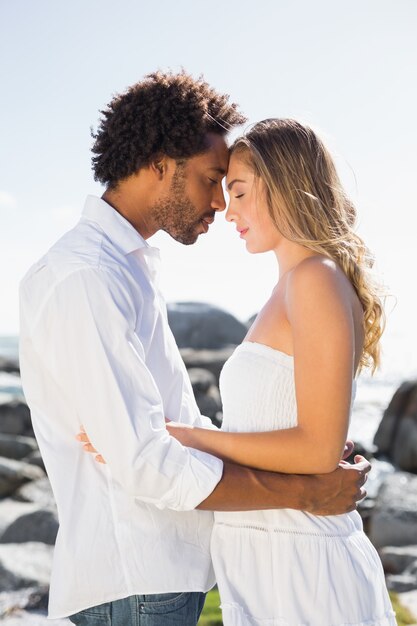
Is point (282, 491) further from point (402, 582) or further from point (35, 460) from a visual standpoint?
point (35, 460)

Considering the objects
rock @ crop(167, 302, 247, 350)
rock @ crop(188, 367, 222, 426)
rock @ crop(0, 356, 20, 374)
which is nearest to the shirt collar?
rock @ crop(188, 367, 222, 426)

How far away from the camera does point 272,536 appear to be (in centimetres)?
244

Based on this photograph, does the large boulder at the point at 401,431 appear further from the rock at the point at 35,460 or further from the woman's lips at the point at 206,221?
the woman's lips at the point at 206,221

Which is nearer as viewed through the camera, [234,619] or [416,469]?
[234,619]

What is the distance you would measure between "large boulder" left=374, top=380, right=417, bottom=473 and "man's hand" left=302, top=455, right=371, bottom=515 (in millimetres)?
10284

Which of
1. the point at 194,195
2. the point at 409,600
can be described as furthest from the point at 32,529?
the point at 194,195

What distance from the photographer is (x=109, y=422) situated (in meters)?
2.16

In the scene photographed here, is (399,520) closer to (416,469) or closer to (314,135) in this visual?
(416,469)

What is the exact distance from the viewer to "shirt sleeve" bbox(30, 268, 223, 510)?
2.15 meters

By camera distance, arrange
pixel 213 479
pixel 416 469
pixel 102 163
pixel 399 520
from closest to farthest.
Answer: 1. pixel 213 479
2. pixel 102 163
3. pixel 399 520
4. pixel 416 469

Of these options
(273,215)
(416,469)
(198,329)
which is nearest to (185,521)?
(273,215)

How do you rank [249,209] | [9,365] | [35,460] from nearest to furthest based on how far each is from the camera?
1. [249,209]
2. [35,460]
3. [9,365]

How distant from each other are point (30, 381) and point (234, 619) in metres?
0.92

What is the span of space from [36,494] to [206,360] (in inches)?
266
